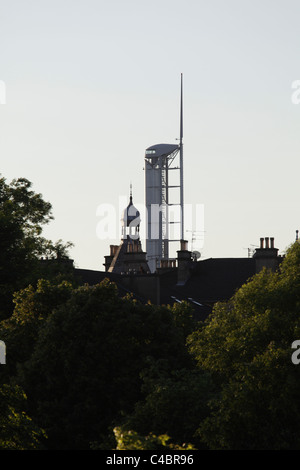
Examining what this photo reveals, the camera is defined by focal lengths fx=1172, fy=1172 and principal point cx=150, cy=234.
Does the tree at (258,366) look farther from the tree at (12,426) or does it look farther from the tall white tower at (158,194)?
the tall white tower at (158,194)

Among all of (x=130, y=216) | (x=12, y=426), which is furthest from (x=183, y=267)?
(x=130, y=216)

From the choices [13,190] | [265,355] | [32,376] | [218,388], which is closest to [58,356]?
[32,376]

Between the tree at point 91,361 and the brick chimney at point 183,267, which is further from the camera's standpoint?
the brick chimney at point 183,267

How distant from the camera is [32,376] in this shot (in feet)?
159

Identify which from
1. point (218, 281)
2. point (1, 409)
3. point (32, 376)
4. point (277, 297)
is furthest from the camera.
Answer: point (218, 281)

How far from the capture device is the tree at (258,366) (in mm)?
41312

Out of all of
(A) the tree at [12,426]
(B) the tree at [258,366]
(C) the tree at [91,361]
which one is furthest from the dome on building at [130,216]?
(A) the tree at [12,426]

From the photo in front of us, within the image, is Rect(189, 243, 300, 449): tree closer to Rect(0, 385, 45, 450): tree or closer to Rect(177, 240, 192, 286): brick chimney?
Rect(0, 385, 45, 450): tree

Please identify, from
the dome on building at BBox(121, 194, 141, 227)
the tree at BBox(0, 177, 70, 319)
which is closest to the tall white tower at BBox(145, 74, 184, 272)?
the dome on building at BBox(121, 194, 141, 227)

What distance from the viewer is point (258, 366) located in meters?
42.3

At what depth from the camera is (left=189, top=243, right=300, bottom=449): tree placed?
41312 mm

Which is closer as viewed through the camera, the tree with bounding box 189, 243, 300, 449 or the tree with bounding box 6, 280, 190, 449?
the tree with bounding box 189, 243, 300, 449

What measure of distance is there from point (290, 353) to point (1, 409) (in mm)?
11685
